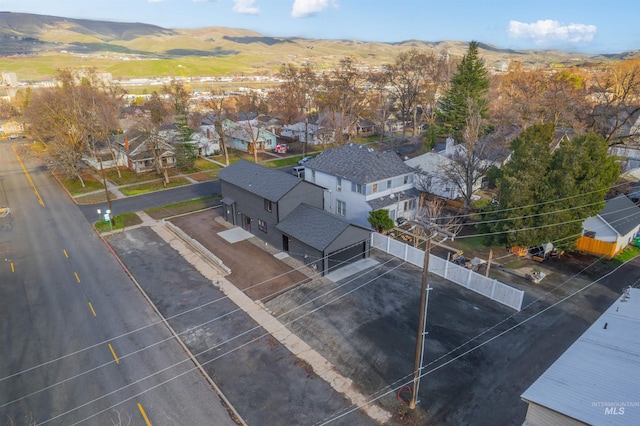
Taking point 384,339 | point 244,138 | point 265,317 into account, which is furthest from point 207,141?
point 384,339

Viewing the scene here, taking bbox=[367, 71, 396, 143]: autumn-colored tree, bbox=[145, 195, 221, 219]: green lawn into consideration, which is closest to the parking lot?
bbox=[145, 195, 221, 219]: green lawn

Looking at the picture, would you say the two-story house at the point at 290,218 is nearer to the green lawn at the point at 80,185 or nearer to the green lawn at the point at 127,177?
the green lawn at the point at 127,177

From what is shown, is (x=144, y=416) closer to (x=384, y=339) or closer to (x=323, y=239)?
(x=384, y=339)

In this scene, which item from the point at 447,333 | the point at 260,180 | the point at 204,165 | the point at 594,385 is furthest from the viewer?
the point at 204,165

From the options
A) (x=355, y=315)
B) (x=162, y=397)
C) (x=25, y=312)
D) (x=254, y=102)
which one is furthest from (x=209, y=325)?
(x=254, y=102)

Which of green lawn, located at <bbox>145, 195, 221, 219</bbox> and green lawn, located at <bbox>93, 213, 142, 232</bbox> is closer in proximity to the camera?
green lawn, located at <bbox>93, 213, 142, 232</bbox>

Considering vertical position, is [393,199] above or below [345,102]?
below

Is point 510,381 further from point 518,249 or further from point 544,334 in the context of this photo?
point 518,249

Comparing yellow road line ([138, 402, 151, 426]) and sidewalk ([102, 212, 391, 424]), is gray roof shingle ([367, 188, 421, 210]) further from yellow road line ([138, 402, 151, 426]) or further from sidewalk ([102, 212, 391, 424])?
yellow road line ([138, 402, 151, 426])
